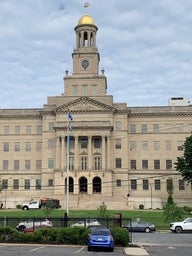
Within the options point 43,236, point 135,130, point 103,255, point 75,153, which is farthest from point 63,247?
point 135,130

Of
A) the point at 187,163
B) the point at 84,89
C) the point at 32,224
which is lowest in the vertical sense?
the point at 32,224

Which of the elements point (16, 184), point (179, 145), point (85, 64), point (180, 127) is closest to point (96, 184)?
point (16, 184)

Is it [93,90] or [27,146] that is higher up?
[93,90]

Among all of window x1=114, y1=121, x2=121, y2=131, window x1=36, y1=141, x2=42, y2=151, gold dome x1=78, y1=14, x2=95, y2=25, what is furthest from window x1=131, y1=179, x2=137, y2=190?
gold dome x1=78, y1=14, x2=95, y2=25

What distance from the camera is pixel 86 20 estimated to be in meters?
112

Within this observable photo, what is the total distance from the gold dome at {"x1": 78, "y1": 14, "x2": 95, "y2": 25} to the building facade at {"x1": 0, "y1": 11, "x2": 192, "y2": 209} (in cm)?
994

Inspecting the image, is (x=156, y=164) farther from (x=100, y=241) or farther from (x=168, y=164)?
(x=100, y=241)

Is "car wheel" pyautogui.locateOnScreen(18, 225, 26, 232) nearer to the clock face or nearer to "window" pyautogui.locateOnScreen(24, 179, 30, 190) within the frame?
"window" pyautogui.locateOnScreen(24, 179, 30, 190)

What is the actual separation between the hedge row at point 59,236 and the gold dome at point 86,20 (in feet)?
268

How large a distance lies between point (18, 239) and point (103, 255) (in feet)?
32.2

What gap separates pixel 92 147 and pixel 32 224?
5879 cm

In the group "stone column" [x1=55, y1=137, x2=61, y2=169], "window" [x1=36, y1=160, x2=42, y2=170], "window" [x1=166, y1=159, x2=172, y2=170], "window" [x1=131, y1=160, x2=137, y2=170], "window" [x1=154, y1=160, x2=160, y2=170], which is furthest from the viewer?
"window" [x1=36, y1=160, x2=42, y2=170]

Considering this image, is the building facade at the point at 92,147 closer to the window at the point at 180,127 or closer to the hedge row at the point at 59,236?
the window at the point at 180,127

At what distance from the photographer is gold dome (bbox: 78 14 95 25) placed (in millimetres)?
111500
